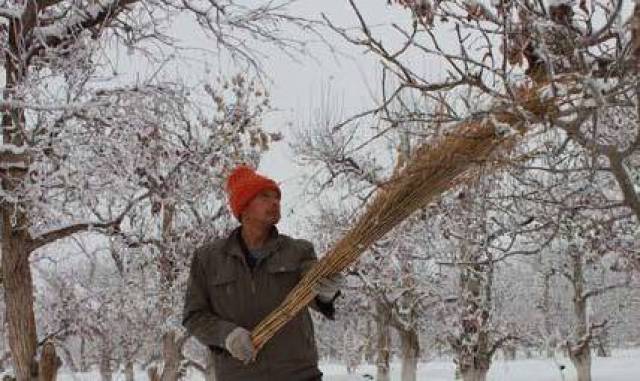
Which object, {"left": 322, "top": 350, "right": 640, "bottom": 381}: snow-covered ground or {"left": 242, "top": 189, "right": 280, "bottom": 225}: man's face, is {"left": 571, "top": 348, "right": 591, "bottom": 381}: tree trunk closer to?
{"left": 322, "top": 350, "right": 640, "bottom": 381}: snow-covered ground

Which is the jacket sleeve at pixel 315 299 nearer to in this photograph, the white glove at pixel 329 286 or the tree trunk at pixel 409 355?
the white glove at pixel 329 286

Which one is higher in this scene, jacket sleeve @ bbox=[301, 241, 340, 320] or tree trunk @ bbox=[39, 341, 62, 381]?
jacket sleeve @ bbox=[301, 241, 340, 320]

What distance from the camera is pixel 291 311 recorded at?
3.00 meters

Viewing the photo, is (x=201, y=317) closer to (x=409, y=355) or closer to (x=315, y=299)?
(x=315, y=299)

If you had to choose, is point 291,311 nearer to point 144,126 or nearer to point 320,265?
point 320,265

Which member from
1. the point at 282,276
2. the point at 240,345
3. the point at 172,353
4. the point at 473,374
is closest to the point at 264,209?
the point at 282,276

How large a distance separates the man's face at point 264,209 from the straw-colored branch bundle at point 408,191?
273 millimetres

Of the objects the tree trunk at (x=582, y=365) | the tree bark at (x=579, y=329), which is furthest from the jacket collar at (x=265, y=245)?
the tree trunk at (x=582, y=365)

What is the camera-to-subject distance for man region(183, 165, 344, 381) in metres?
3.09

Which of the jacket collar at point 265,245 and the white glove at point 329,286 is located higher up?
the jacket collar at point 265,245

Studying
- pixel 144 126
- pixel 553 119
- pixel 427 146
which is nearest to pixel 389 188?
pixel 427 146

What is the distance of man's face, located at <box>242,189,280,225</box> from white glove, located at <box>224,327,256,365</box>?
0.45 metres

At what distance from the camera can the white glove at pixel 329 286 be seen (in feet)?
9.75

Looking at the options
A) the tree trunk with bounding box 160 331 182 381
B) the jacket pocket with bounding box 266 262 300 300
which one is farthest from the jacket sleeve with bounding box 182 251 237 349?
the tree trunk with bounding box 160 331 182 381
